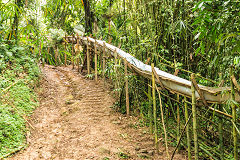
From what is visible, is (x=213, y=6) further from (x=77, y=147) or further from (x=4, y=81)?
(x=4, y=81)

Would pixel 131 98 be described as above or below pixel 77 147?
above

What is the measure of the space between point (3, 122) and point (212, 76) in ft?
12.7

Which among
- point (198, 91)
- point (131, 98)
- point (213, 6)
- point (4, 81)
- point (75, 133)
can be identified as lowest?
point (75, 133)

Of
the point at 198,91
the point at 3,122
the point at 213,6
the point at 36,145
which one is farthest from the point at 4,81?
the point at 213,6

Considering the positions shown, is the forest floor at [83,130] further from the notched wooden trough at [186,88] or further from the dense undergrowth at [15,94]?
the notched wooden trough at [186,88]

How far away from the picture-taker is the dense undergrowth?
12.1 ft

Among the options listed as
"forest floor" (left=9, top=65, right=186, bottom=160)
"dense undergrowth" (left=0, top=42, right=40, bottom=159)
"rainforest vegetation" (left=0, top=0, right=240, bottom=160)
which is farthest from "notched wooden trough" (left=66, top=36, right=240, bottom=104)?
"dense undergrowth" (left=0, top=42, right=40, bottom=159)

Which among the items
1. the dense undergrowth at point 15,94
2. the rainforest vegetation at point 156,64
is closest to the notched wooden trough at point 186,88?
the rainforest vegetation at point 156,64

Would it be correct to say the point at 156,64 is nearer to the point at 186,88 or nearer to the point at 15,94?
the point at 186,88

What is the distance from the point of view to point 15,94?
16.3 feet

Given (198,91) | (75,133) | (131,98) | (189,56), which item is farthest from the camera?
(131,98)

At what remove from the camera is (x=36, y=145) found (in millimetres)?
3941

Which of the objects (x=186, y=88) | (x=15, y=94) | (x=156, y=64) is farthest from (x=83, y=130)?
(x=186, y=88)

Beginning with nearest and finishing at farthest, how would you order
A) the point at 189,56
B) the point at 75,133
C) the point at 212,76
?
the point at 212,76 → the point at 189,56 → the point at 75,133
